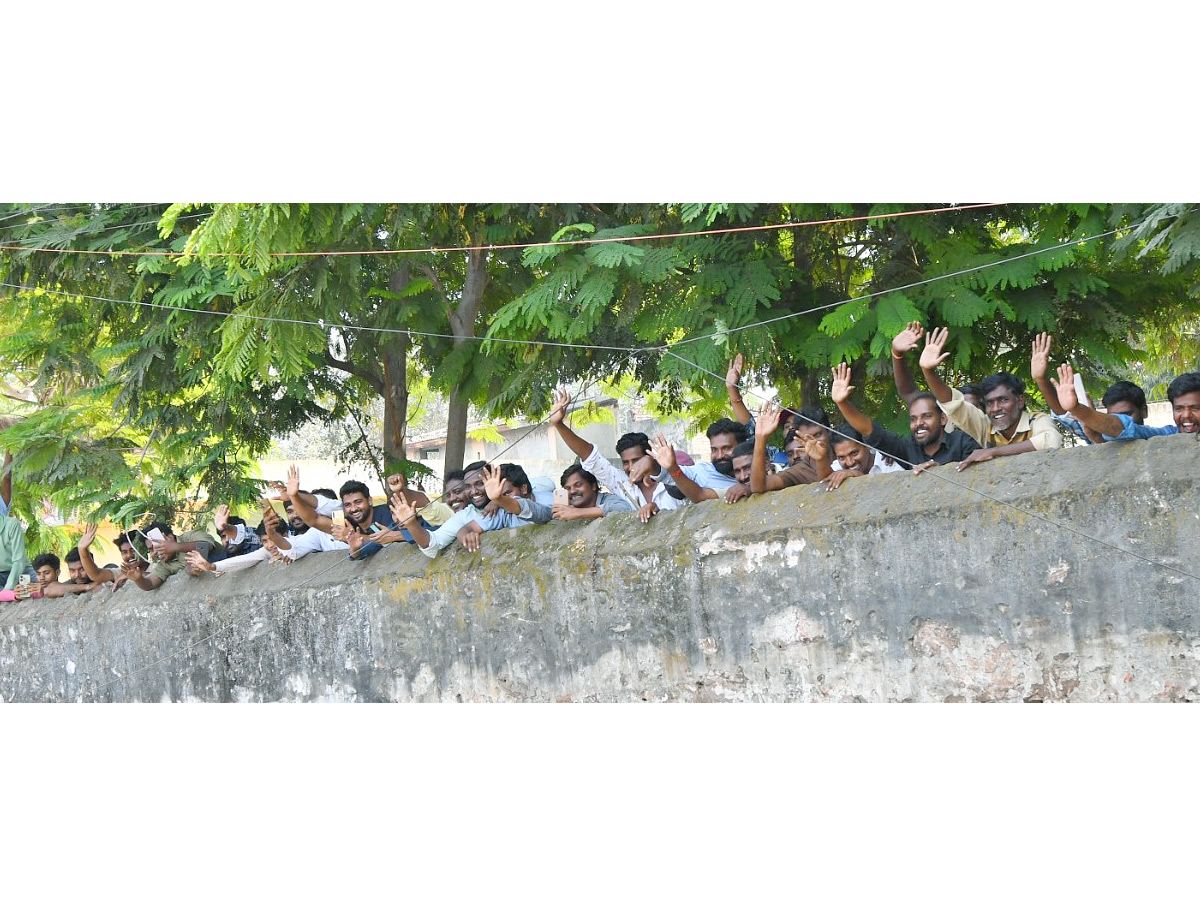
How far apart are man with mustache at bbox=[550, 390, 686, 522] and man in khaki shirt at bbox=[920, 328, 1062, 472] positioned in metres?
1.55

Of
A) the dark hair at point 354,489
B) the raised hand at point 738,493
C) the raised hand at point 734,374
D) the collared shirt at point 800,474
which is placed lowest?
the raised hand at point 738,493

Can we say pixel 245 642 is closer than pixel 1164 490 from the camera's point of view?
No

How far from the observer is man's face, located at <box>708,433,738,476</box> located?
22.9 ft

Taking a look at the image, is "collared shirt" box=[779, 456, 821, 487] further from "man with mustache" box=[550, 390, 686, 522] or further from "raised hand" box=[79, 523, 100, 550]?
"raised hand" box=[79, 523, 100, 550]

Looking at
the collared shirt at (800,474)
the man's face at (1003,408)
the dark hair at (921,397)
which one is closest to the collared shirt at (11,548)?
the collared shirt at (800,474)

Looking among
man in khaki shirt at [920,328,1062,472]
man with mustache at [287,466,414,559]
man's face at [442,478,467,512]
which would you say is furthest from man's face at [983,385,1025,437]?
man with mustache at [287,466,414,559]

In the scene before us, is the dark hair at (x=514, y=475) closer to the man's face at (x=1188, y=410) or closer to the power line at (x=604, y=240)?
the power line at (x=604, y=240)

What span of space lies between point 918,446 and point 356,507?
3783 millimetres

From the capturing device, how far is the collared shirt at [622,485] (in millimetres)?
6715

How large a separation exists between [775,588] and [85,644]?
576cm

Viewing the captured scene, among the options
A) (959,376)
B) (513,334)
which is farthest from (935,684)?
(513,334)

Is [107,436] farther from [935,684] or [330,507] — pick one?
[935,684]

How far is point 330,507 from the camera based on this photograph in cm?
925

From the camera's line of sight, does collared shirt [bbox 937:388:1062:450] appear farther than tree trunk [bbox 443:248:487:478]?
No
